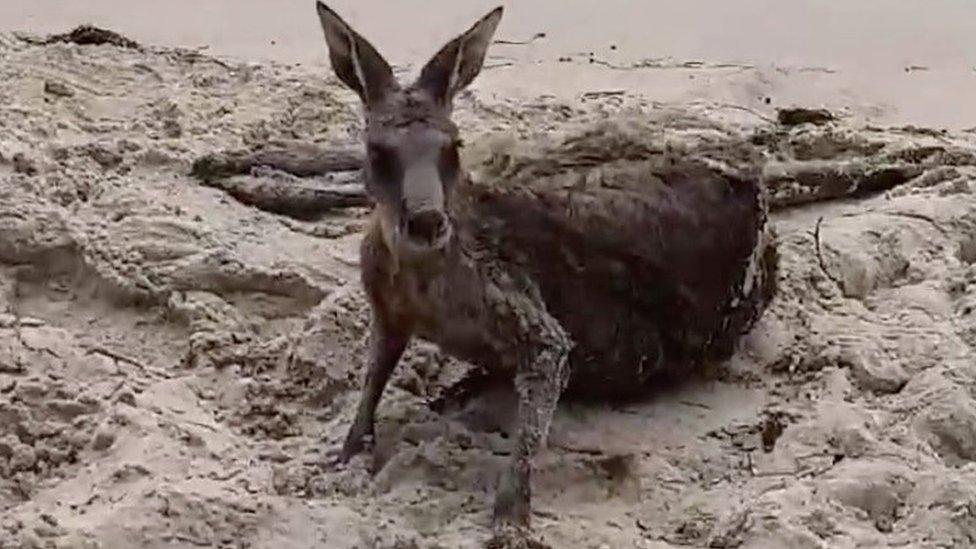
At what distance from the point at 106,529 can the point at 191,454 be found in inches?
12.1

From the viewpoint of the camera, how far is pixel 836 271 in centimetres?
470

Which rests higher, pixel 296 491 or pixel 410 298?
pixel 410 298

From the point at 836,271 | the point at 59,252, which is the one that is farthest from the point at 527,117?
the point at 59,252

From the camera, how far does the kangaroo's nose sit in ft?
11.7

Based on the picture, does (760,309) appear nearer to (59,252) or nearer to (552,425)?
(552,425)

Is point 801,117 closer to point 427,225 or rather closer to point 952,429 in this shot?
point 952,429

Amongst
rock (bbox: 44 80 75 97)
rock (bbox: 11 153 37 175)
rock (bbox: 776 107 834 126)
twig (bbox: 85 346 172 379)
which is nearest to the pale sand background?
rock (bbox: 776 107 834 126)

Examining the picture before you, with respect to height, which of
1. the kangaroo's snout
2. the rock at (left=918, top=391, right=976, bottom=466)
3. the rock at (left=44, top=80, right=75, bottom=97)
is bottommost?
the rock at (left=918, top=391, right=976, bottom=466)

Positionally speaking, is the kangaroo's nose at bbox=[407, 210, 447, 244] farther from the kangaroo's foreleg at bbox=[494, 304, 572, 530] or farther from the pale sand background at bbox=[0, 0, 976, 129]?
the pale sand background at bbox=[0, 0, 976, 129]

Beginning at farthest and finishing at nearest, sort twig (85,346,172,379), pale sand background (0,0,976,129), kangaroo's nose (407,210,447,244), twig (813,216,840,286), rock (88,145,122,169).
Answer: pale sand background (0,0,976,129) < rock (88,145,122,169) < twig (813,216,840,286) < twig (85,346,172,379) < kangaroo's nose (407,210,447,244)

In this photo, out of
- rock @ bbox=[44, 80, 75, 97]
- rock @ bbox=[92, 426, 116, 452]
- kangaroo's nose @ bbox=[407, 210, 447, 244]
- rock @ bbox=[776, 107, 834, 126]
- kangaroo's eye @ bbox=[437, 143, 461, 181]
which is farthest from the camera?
rock @ bbox=[776, 107, 834, 126]

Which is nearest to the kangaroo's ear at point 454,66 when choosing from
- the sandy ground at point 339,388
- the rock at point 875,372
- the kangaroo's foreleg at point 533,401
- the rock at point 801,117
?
the sandy ground at point 339,388

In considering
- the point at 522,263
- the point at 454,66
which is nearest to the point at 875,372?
the point at 522,263

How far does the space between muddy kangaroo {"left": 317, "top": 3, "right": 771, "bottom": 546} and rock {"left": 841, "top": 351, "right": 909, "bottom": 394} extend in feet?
0.78
